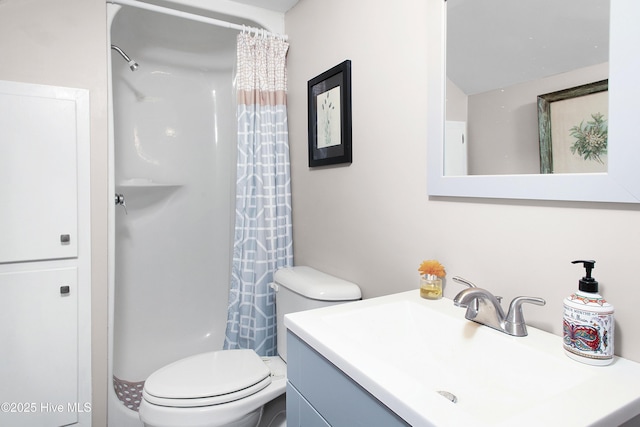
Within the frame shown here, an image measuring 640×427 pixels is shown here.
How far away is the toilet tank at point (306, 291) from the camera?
1454 mm

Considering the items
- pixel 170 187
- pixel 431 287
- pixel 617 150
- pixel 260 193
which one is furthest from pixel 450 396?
pixel 170 187

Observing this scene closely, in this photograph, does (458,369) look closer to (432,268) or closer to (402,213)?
(432,268)

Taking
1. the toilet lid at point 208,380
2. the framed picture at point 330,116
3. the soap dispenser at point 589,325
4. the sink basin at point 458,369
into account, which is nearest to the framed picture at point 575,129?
the soap dispenser at point 589,325

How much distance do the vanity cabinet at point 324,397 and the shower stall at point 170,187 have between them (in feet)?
4.88

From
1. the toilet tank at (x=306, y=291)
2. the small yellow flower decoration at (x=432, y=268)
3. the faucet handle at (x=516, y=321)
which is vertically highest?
the small yellow flower decoration at (x=432, y=268)

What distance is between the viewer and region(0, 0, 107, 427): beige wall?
1444mm

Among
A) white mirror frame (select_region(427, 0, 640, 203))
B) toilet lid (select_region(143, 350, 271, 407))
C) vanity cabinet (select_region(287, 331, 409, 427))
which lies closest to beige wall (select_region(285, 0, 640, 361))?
white mirror frame (select_region(427, 0, 640, 203))

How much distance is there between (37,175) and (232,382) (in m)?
1.12

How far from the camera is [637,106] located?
71 cm

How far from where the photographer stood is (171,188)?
2412 millimetres

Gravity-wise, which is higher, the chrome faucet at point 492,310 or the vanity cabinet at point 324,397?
the chrome faucet at point 492,310

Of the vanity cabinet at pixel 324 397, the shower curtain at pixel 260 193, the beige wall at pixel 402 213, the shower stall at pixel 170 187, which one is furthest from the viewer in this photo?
the shower stall at pixel 170 187

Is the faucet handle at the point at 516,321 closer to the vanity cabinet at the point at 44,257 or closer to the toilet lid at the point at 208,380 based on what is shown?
the toilet lid at the point at 208,380

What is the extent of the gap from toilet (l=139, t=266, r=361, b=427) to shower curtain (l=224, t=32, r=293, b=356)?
220 mm
